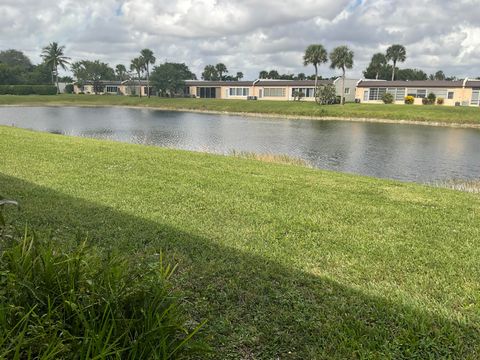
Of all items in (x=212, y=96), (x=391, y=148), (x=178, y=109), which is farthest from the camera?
(x=212, y=96)

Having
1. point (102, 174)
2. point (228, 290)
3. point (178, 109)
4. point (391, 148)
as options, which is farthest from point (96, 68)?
point (228, 290)

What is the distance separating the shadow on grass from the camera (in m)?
2.98

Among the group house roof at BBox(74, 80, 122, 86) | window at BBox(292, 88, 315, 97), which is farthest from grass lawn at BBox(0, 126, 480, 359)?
house roof at BBox(74, 80, 122, 86)

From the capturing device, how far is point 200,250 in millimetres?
4660

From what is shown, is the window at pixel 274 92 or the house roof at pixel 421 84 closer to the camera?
the house roof at pixel 421 84

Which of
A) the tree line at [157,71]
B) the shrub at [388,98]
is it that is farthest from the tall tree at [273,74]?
the shrub at [388,98]

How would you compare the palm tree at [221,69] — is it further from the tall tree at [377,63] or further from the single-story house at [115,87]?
the tall tree at [377,63]

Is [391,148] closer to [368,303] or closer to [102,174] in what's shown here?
[102,174]

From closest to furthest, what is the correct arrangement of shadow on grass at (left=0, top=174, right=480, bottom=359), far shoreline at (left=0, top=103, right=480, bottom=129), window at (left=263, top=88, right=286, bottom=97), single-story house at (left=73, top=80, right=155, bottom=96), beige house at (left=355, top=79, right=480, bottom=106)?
1. shadow on grass at (left=0, top=174, right=480, bottom=359)
2. far shoreline at (left=0, top=103, right=480, bottom=129)
3. beige house at (left=355, top=79, right=480, bottom=106)
4. window at (left=263, top=88, right=286, bottom=97)
5. single-story house at (left=73, top=80, right=155, bottom=96)

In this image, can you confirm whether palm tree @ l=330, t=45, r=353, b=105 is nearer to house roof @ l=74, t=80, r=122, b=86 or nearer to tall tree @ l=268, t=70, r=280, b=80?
tall tree @ l=268, t=70, r=280, b=80

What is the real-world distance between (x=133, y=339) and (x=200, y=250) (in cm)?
228

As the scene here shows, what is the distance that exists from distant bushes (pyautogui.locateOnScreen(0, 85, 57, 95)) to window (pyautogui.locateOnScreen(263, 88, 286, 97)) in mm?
46120

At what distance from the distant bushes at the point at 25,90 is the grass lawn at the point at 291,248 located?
8429cm

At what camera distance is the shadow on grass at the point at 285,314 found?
2.98 m
